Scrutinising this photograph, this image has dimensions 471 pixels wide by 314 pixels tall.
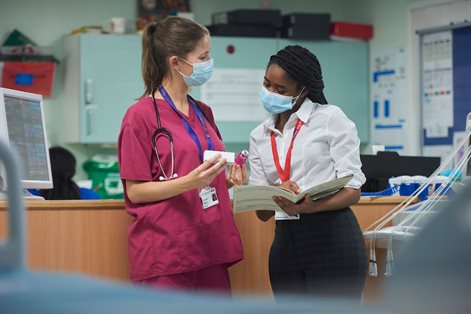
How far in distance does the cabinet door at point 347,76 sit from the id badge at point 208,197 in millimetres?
3757

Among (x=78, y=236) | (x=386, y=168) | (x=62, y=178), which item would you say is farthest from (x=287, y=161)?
(x=62, y=178)

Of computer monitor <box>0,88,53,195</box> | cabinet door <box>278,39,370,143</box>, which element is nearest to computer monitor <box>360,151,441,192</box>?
computer monitor <box>0,88,53,195</box>

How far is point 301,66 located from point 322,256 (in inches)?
20.7

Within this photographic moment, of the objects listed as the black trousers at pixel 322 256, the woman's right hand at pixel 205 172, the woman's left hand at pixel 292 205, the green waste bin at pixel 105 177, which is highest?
the woman's right hand at pixel 205 172

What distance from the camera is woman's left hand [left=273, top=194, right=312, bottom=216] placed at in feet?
7.55

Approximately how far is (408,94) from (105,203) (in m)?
3.67

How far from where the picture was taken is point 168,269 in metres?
2.32

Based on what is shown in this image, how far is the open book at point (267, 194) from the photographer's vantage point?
7.38 ft

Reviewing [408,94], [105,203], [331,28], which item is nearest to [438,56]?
[408,94]

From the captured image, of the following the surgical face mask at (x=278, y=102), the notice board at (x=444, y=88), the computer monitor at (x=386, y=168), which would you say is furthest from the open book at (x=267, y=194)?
the notice board at (x=444, y=88)

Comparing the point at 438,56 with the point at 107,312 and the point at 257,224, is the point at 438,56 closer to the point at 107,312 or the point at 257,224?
the point at 257,224

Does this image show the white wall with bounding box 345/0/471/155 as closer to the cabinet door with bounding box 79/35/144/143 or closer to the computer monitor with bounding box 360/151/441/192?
the cabinet door with bounding box 79/35/144/143

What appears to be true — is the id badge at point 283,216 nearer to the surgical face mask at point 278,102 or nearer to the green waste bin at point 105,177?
the surgical face mask at point 278,102

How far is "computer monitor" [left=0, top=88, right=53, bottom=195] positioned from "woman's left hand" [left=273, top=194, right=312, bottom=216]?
841 mm
